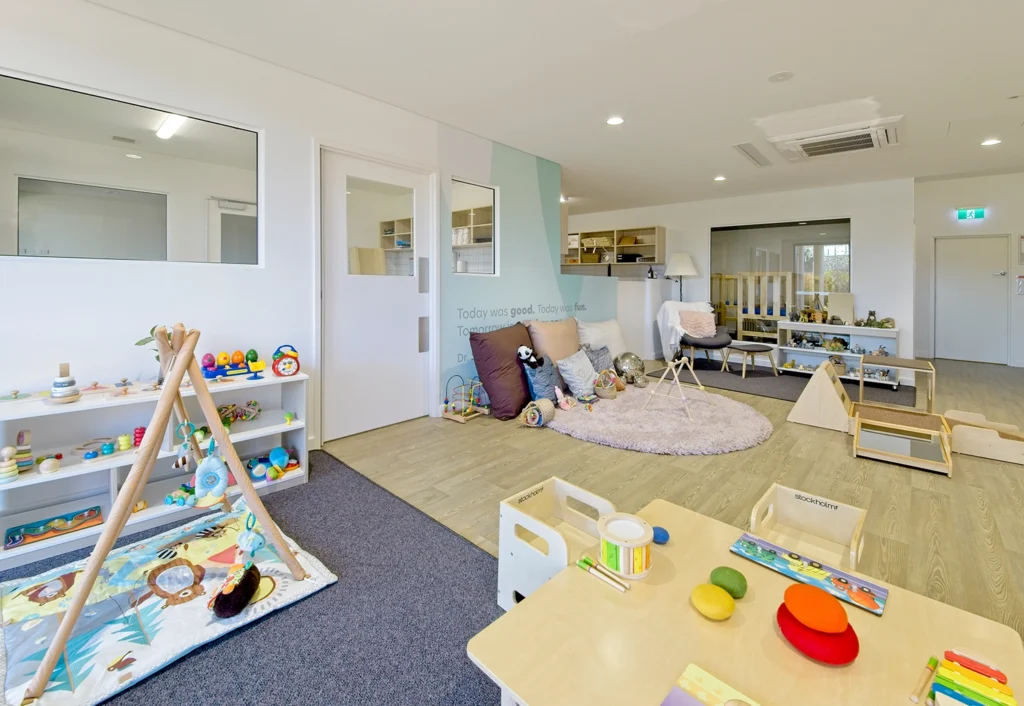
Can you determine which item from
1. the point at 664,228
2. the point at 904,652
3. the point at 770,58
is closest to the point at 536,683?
the point at 904,652

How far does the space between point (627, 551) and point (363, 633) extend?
0.96m

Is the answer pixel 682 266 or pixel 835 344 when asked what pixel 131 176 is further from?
pixel 835 344

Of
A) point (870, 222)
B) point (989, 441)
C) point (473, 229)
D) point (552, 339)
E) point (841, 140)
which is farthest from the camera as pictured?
point (870, 222)

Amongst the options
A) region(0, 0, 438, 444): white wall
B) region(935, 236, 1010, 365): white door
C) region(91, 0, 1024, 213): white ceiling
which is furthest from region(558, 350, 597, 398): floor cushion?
region(935, 236, 1010, 365): white door

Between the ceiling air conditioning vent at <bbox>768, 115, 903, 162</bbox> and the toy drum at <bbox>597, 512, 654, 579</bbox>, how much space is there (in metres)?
4.13

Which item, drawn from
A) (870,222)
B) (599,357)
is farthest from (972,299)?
(599,357)

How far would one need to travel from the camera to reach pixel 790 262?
6.57 metres

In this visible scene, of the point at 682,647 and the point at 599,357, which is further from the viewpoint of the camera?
the point at 599,357

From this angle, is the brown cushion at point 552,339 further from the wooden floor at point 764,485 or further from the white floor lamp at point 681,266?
the white floor lamp at point 681,266

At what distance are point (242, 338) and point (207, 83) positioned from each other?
1411 mm

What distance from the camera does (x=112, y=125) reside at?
92.2 inches

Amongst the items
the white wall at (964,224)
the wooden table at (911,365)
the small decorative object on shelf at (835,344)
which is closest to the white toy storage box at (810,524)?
the wooden table at (911,365)

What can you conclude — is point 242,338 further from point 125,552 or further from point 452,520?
point 452,520

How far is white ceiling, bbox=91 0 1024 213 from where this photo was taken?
2.29m
